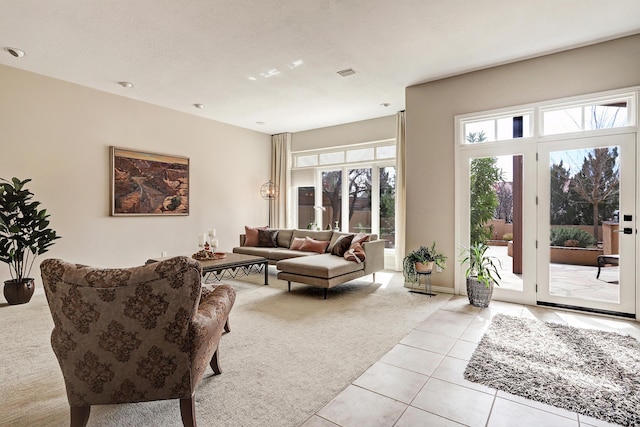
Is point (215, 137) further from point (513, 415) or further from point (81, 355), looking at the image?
point (513, 415)

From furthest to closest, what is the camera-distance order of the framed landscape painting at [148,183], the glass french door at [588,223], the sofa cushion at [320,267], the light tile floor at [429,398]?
the framed landscape painting at [148,183], the sofa cushion at [320,267], the glass french door at [588,223], the light tile floor at [429,398]

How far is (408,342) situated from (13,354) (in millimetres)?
3298

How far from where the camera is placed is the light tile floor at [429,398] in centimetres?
185

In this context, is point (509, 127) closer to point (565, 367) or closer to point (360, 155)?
point (565, 367)

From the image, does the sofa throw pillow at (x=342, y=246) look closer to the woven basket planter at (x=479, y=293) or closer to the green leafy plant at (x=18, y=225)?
the woven basket planter at (x=479, y=293)

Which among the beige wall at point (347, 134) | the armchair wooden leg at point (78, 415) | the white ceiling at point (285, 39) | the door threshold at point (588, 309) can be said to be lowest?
the door threshold at point (588, 309)

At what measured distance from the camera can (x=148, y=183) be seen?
5.68m

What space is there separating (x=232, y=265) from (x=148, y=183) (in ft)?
7.96

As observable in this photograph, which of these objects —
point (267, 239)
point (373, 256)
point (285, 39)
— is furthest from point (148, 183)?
point (373, 256)

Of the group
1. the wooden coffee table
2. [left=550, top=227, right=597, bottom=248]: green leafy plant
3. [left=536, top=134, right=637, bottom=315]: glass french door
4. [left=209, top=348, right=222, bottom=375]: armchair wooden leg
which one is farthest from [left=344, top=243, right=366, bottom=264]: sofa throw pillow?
[left=209, top=348, right=222, bottom=375]: armchair wooden leg

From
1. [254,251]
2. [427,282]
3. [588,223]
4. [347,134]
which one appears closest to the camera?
[588,223]

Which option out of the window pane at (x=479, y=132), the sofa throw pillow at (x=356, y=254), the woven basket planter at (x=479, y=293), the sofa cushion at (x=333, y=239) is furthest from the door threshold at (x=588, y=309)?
the sofa cushion at (x=333, y=239)

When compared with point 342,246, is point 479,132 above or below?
above

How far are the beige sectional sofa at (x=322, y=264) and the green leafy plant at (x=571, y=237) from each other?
2313 millimetres
